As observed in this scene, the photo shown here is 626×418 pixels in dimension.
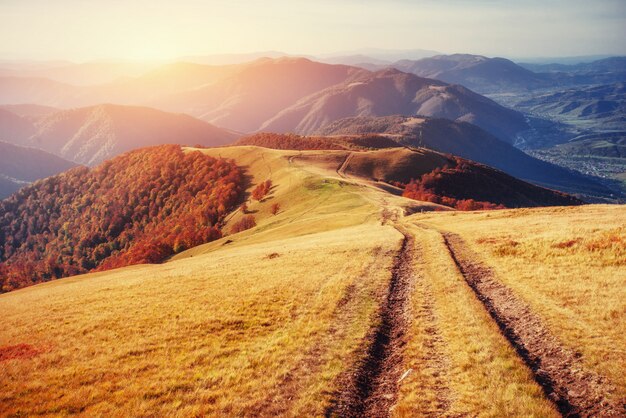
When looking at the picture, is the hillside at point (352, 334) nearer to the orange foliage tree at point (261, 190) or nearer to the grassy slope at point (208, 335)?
the grassy slope at point (208, 335)

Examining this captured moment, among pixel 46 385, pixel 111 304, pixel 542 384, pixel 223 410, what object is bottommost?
pixel 111 304

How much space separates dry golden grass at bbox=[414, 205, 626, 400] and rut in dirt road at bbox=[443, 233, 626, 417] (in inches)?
20.7

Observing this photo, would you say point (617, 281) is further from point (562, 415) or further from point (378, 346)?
point (378, 346)

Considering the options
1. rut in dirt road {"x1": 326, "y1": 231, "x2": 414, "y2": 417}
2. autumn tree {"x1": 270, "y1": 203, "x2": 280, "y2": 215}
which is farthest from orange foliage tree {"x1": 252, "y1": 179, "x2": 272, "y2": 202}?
rut in dirt road {"x1": 326, "y1": 231, "x2": 414, "y2": 417}

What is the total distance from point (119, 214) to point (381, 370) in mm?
151186

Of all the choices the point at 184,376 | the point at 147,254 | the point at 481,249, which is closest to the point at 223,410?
the point at 184,376

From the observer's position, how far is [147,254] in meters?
94.4

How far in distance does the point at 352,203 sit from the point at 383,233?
26.9m

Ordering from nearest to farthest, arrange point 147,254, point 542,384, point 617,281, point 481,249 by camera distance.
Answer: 1. point 542,384
2. point 617,281
3. point 481,249
4. point 147,254

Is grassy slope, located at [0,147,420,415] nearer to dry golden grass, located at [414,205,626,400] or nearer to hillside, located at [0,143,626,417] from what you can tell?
hillside, located at [0,143,626,417]

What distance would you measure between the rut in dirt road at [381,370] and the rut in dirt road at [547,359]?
17.9 feet

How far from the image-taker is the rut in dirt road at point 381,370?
15.4m

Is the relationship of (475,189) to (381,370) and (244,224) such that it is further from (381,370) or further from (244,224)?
(381,370)

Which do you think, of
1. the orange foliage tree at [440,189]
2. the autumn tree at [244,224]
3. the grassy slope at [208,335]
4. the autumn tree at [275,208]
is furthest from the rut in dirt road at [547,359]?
the orange foliage tree at [440,189]
